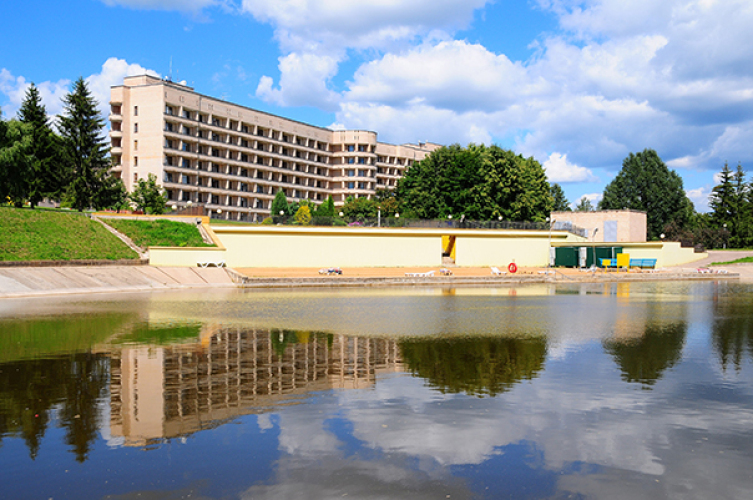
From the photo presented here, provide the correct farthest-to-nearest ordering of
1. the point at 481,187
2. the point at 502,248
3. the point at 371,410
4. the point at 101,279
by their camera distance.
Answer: the point at 481,187
the point at 502,248
the point at 101,279
the point at 371,410

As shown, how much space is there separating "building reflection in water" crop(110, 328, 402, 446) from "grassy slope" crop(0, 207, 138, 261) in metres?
25.3

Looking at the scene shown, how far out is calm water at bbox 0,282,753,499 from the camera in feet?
24.1

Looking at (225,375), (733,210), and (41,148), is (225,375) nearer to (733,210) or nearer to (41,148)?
(41,148)

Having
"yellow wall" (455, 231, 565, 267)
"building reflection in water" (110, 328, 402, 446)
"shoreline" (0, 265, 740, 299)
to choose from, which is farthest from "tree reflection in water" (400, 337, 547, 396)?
"yellow wall" (455, 231, 565, 267)

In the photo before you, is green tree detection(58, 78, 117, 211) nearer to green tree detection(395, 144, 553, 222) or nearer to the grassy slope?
the grassy slope

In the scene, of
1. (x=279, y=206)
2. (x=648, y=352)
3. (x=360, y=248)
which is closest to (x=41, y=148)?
(x=279, y=206)

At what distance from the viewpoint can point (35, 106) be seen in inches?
2557

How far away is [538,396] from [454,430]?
111 inches

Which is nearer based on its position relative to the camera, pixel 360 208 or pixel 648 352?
pixel 648 352

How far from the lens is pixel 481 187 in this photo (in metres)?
72.4

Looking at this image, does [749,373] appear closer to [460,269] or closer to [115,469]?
[115,469]

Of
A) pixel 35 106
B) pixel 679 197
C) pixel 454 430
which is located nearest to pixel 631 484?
pixel 454 430

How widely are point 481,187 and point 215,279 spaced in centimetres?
4093

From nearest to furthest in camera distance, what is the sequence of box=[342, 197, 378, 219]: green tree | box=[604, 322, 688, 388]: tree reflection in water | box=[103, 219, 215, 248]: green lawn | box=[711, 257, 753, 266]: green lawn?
box=[604, 322, 688, 388]: tree reflection in water
box=[103, 219, 215, 248]: green lawn
box=[711, 257, 753, 266]: green lawn
box=[342, 197, 378, 219]: green tree
